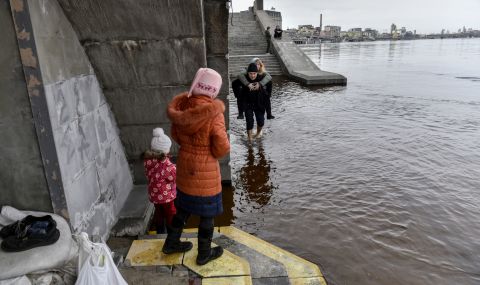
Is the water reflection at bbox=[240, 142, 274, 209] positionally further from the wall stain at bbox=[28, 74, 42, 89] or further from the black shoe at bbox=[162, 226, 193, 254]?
the wall stain at bbox=[28, 74, 42, 89]

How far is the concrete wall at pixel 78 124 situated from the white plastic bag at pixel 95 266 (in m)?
0.48

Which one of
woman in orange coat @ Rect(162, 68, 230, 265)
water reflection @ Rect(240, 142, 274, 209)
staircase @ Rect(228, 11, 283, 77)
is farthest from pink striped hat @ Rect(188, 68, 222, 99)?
staircase @ Rect(228, 11, 283, 77)

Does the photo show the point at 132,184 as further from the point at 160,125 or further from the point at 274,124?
the point at 274,124

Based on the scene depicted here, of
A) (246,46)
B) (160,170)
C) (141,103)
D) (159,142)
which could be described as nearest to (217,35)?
(141,103)

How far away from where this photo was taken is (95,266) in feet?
7.91

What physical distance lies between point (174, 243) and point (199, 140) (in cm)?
Result: 114

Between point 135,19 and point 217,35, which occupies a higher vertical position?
point 135,19

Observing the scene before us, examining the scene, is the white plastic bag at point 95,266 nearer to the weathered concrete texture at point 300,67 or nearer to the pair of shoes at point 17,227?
the pair of shoes at point 17,227

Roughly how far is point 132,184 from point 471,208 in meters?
4.54

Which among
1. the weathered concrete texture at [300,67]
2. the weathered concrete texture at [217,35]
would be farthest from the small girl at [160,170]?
the weathered concrete texture at [300,67]

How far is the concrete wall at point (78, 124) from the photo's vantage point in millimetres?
2746

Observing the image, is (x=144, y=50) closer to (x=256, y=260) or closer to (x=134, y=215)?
(x=134, y=215)

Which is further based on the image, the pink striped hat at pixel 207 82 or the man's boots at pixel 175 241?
the man's boots at pixel 175 241

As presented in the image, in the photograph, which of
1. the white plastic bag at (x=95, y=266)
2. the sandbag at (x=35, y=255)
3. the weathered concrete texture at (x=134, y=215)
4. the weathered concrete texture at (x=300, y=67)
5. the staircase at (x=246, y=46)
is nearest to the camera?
the sandbag at (x=35, y=255)
